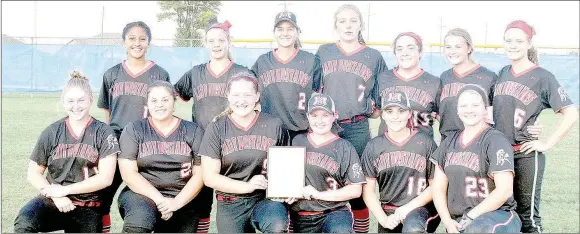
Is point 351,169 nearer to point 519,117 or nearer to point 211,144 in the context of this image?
point 211,144

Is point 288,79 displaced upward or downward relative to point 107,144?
upward

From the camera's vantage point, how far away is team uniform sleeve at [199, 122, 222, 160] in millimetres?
3891

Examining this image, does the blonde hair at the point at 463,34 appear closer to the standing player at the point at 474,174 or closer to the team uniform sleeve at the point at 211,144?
the standing player at the point at 474,174

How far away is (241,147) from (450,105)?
1.50 metres

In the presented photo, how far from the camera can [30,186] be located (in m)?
6.02

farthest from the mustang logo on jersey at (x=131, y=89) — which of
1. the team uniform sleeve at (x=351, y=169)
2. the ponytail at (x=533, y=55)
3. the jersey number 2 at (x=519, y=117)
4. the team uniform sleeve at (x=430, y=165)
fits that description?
the ponytail at (x=533, y=55)

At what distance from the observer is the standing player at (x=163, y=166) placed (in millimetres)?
3850

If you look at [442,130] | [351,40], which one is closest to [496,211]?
[442,130]

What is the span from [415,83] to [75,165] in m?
2.41

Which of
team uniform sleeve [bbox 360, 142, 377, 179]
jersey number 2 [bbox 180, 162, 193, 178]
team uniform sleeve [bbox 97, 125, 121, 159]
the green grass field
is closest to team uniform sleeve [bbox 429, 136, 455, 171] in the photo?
team uniform sleeve [bbox 360, 142, 377, 179]

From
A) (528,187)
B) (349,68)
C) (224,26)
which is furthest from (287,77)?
(528,187)

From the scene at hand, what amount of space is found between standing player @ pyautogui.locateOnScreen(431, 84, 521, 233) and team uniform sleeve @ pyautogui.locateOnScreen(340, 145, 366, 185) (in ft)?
1.57

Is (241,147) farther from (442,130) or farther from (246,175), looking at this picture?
(442,130)

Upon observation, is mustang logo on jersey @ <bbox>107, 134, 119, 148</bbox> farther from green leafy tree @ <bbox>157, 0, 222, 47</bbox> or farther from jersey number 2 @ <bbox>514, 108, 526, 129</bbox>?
green leafy tree @ <bbox>157, 0, 222, 47</bbox>
